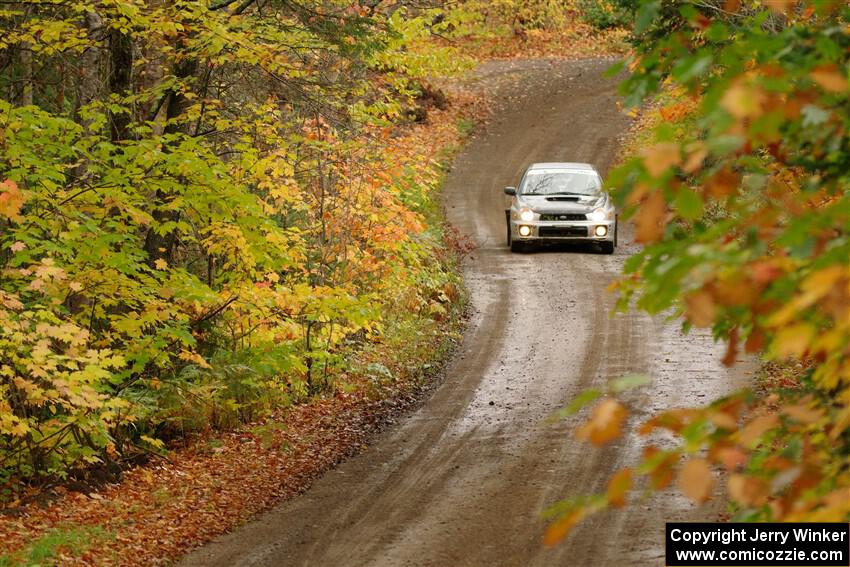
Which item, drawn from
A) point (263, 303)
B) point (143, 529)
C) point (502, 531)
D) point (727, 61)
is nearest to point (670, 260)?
point (727, 61)

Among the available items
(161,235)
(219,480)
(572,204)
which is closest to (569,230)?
(572,204)

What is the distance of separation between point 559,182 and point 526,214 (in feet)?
3.63

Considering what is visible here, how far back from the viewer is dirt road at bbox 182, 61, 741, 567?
27.3 feet

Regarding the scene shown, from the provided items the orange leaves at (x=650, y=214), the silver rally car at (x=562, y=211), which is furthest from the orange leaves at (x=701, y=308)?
the silver rally car at (x=562, y=211)

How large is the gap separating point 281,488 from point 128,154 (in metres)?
3.80

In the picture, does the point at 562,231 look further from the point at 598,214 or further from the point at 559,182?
the point at 559,182

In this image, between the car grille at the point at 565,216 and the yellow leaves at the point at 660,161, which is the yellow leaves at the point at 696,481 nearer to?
the yellow leaves at the point at 660,161

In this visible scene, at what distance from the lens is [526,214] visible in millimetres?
21188

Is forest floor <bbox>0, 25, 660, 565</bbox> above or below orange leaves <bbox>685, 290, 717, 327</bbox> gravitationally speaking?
below

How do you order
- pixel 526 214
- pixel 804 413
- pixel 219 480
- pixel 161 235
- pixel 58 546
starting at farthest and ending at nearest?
pixel 526 214, pixel 161 235, pixel 219 480, pixel 58 546, pixel 804 413

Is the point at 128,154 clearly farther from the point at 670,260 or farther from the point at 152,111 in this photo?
the point at 670,260

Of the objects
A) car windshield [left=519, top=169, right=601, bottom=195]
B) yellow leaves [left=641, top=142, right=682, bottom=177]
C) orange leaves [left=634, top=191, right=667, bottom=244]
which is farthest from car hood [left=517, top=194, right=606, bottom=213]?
yellow leaves [left=641, top=142, right=682, bottom=177]

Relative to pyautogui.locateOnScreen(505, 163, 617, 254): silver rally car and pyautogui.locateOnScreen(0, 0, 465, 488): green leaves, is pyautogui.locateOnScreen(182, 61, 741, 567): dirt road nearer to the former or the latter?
pyautogui.locateOnScreen(505, 163, 617, 254): silver rally car

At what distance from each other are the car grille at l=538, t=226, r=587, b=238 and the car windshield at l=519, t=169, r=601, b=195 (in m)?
0.77
